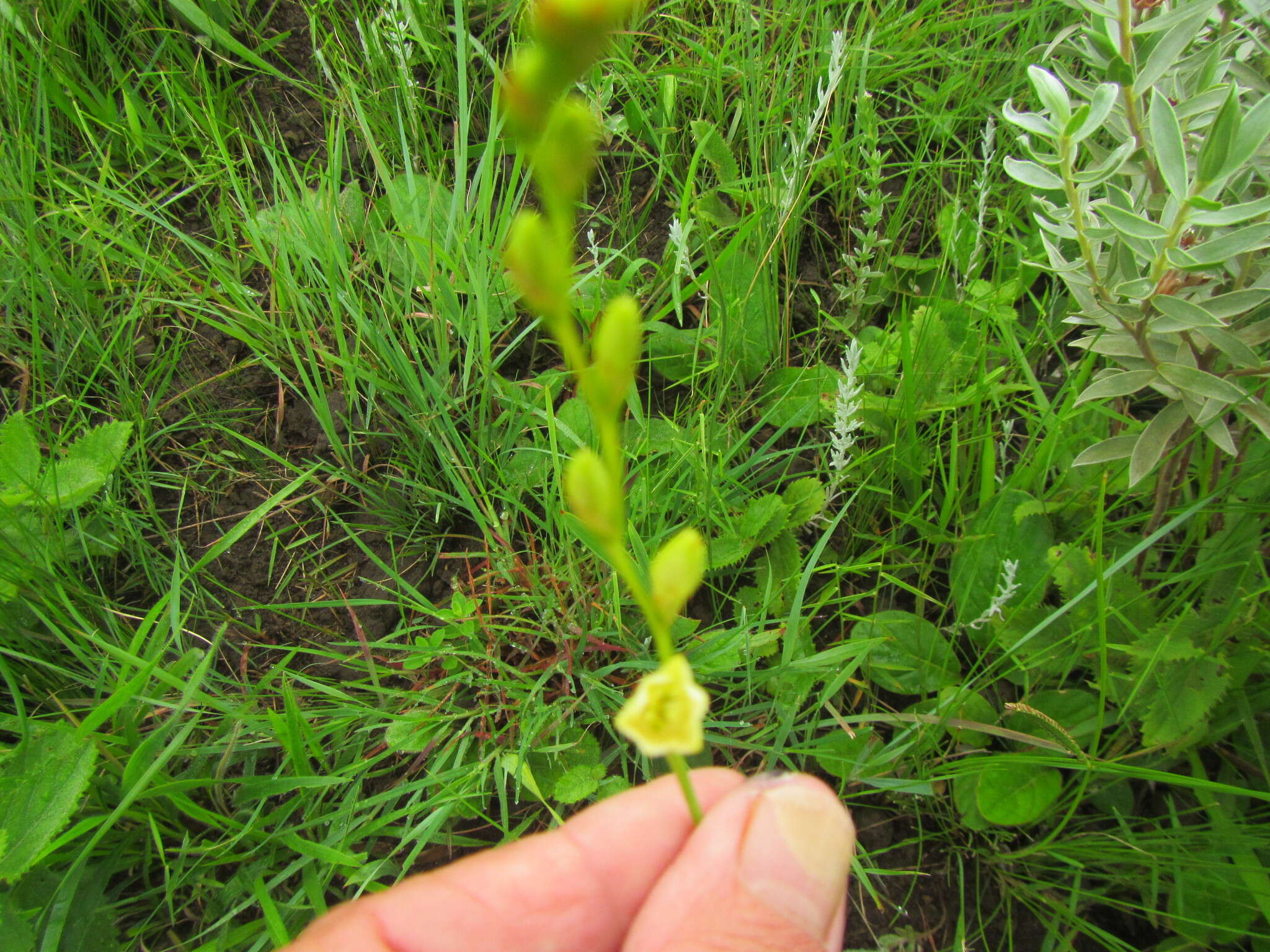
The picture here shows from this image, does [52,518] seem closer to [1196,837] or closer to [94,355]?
[94,355]

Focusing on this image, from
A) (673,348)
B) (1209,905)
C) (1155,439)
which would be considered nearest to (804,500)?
(673,348)

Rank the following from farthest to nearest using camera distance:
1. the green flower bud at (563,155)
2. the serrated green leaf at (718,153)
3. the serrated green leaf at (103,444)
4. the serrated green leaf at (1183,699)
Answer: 1. the serrated green leaf at (718,153)
2. the serrated green leaf at (103,444)
3. the serrated green leaf at (1183,699)
4. the green flower bud at (563,155)

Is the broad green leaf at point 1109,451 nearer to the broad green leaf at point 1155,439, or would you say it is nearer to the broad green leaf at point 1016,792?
the broad green leaf at point 1155,439

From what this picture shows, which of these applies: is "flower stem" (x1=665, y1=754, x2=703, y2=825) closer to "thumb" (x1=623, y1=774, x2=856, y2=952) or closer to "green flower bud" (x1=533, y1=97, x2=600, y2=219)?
"thumb" (x1=623, y1=774, x2=856, y2=952)

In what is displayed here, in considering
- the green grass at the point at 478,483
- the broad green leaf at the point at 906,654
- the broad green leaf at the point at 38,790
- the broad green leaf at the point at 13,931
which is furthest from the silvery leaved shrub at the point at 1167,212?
the broad green leaf at the point at 13,931

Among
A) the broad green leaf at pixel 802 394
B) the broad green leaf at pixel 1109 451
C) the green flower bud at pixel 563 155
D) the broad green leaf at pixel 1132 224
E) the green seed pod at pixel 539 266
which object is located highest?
the green flower bud at pixel 563 155

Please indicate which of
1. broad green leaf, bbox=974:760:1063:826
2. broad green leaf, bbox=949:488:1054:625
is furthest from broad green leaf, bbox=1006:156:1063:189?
broad green leaf, bbox=974:760:1063:826

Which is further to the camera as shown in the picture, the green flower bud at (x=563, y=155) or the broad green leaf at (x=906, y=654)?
the broad green leaf at (x=906, y=654)

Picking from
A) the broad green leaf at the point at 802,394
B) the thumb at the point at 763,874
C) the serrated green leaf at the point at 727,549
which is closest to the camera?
the thumb at the point at 763,874
